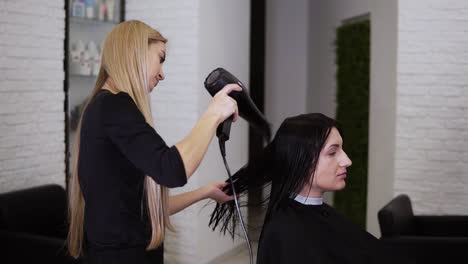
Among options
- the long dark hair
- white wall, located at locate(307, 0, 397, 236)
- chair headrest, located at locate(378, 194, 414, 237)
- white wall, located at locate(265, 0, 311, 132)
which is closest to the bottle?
white wall, located at locate(307, 0, 397, 236)

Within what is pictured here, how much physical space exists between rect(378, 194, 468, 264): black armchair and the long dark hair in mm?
940

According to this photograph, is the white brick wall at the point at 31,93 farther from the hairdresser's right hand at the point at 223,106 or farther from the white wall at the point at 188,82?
the hairdresser's right hand at the point at 223,106

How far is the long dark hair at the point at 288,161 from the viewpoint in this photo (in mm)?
1729

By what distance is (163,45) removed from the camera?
143cm

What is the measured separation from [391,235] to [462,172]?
1321 millimetres

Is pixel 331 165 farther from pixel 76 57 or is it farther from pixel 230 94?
pixel 76 57

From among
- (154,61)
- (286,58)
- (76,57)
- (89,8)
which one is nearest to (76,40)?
(76,57)

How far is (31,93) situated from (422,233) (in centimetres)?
227

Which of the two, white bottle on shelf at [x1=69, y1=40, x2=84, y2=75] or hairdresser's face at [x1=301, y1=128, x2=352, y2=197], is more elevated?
white bottle on shelf at [x1=69, y1=40, x2=84, y2=75]

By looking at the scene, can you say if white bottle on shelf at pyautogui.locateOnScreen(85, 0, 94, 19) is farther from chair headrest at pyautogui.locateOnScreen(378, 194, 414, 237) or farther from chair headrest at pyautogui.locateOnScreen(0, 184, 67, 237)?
chair headrest at pyautogui.locateOnScreen(378, 194, 414, 237)

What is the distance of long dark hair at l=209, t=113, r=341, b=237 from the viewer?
173 cm

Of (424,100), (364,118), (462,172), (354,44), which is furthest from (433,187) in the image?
(354,44)

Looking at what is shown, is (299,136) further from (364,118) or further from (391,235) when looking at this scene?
(364,118)

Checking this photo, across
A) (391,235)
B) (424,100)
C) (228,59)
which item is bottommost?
(391,235)
